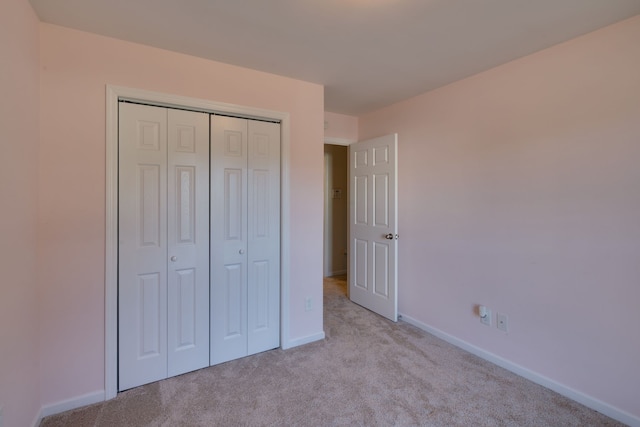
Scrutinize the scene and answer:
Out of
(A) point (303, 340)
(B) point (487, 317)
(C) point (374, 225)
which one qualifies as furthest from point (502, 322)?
(A) point (303, 340)

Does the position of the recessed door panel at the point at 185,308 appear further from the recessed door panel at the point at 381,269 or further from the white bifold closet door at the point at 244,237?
the recessed door panel at the point at 381,269

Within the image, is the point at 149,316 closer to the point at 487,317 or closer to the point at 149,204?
the point at 149,204

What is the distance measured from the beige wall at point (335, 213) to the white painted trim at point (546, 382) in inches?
97.2

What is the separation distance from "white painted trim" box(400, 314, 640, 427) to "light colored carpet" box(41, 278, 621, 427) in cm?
5

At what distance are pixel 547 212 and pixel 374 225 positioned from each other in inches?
64.6

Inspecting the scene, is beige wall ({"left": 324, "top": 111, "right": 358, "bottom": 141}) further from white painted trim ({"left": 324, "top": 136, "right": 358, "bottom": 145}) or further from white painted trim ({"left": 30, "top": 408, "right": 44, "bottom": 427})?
white painted trim ({"left": 30, "top": 408, "right": 44, "bottom": 427})

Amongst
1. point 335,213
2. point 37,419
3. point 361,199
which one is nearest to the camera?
point 37,419

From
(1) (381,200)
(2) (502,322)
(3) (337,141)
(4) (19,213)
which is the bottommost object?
(2) (502,322)

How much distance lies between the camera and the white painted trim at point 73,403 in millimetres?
1720

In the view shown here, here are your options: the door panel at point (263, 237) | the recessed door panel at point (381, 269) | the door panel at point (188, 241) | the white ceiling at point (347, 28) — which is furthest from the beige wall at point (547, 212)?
the door panel at point (188, 241)

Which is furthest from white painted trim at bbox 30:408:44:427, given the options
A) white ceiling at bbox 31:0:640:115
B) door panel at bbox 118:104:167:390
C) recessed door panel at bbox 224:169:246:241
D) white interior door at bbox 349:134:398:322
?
white interior door at bbox 349:134:398:322

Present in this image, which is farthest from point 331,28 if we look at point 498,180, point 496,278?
point 496,278

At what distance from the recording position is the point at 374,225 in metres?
3.33

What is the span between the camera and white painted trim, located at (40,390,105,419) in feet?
5.64
